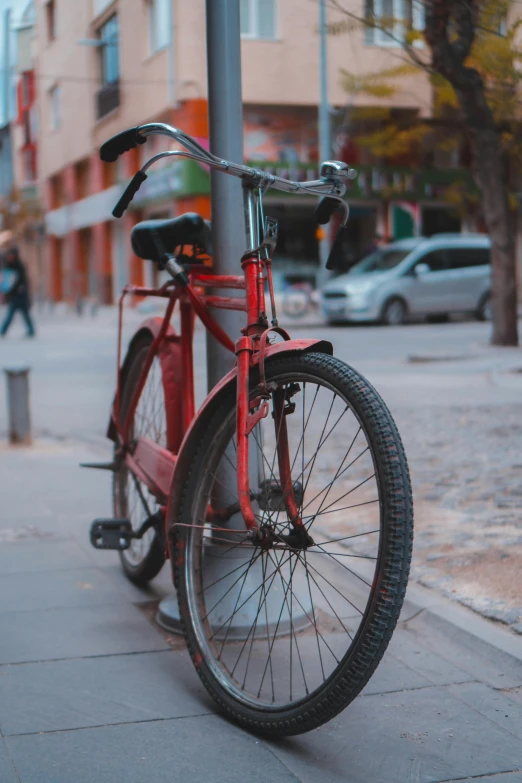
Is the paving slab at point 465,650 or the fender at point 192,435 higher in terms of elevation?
the fender at point 192,435

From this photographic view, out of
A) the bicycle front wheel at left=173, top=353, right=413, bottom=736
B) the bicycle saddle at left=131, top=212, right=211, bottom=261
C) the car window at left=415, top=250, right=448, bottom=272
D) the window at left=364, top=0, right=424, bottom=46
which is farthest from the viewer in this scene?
the car window at left=415, top=250, right=448, bottom=272

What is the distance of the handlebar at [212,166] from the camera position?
3.02 metres

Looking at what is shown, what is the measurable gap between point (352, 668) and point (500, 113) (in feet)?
53.9

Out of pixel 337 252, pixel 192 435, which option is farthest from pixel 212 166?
pixel 192 435

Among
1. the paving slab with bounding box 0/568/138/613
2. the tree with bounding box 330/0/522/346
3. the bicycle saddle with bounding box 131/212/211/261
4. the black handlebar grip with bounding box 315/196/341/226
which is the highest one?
the tree with bounding box 330/0/522/346

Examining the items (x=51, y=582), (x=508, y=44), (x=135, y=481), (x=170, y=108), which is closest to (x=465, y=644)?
(x=135, y=481)

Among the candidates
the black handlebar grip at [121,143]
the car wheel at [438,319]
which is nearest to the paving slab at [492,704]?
the black handlebar grip at [121,143]

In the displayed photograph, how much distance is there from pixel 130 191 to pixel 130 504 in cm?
180

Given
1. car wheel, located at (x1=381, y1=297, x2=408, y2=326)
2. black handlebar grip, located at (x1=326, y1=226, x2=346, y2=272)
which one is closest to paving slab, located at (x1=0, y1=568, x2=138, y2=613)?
black handlebar grip, located at (x1=326, y1=226, x2=346, y2=272)

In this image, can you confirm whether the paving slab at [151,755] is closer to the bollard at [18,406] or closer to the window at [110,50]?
the bollard at [18,406]

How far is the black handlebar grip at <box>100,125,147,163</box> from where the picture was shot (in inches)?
123

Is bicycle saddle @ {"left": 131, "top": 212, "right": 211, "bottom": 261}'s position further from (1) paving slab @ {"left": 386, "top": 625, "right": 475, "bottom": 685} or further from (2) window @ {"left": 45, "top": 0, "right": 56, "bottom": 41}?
(2) window @ {"left": 45, "top": 0, "right": 56, "bottom": 41}

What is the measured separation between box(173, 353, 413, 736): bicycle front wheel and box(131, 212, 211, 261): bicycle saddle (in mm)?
773

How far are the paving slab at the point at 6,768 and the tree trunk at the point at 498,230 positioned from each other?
12806mm
